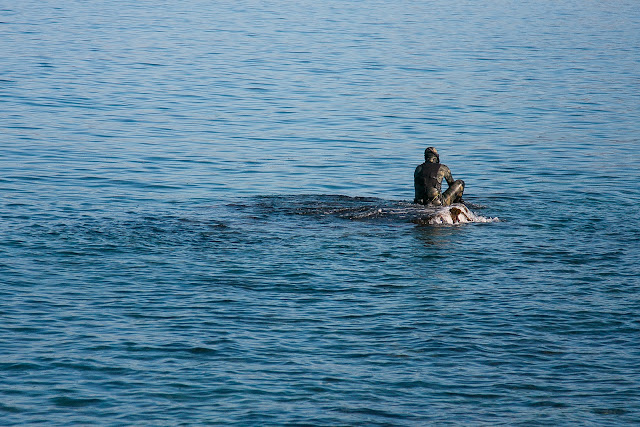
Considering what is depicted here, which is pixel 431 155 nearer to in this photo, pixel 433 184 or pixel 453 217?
pixel 433 184

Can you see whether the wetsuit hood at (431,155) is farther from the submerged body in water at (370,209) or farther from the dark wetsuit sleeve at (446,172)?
the submerged body in water at (370,209)

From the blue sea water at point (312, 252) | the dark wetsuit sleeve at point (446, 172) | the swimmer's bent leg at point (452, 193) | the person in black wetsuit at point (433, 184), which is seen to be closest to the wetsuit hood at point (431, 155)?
the person in black wetsuit at point (433, 184)

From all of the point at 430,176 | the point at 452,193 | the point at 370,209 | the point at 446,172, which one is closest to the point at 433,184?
the point at 430,176

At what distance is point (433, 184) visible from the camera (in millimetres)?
21656

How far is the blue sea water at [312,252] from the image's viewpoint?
13008 millimetres

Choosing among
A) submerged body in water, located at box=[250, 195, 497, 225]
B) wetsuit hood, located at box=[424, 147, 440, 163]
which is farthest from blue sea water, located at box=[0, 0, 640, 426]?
wetsuit hood, located at box=[424, 147, 440, 163]

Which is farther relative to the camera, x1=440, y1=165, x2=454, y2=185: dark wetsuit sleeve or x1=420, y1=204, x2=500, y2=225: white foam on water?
x1=440, y1=165, x2=454, y2=185: dark wetsuit sleeve

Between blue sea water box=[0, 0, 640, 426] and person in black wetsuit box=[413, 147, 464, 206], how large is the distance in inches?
29.5

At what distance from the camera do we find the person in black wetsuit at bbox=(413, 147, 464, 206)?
71.1 feet

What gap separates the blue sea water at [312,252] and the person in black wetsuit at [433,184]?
75cm

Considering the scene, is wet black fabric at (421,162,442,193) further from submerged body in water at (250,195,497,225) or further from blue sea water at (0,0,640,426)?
blue sea water at (0,0,640,426)

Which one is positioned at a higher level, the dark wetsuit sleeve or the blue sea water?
the dark wetsuit sleeve

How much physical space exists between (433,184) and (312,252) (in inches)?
165

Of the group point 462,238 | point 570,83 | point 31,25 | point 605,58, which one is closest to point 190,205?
point 462,238
